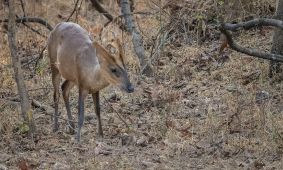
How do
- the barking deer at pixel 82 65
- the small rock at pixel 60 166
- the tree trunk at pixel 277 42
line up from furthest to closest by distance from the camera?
the tree trunk at pixel 277 42 → the barking deer at pixel 82 65 → the small rock at pixel 60 166

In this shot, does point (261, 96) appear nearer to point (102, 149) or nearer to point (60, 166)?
point (102, 149)

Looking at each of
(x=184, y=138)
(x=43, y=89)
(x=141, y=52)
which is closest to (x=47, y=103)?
(x=43, y=89)

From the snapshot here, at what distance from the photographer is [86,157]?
6.87 metres

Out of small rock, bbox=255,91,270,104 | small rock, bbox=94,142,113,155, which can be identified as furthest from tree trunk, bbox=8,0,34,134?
small rock, bbox=255,91,270,104

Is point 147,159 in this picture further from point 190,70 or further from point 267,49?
point 267,49

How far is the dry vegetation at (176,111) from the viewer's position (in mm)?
6828

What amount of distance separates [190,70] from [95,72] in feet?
10.6

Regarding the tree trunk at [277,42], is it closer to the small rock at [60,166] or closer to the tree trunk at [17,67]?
the tree trunk at [17,67]

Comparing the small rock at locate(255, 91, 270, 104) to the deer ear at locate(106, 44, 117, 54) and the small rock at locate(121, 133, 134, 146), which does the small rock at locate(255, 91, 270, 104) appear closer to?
the small rock at locate(121, 133, 134, 146)

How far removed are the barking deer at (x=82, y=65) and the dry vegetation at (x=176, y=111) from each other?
46 cm

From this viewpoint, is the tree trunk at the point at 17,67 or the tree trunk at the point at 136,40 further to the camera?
the tree trunk at the point at 136,40

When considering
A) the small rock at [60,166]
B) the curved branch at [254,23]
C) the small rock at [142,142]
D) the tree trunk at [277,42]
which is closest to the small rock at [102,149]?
the small rock at [142,142]

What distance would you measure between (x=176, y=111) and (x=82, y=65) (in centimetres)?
156

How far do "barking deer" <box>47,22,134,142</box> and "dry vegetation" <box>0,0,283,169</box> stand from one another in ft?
1.51
